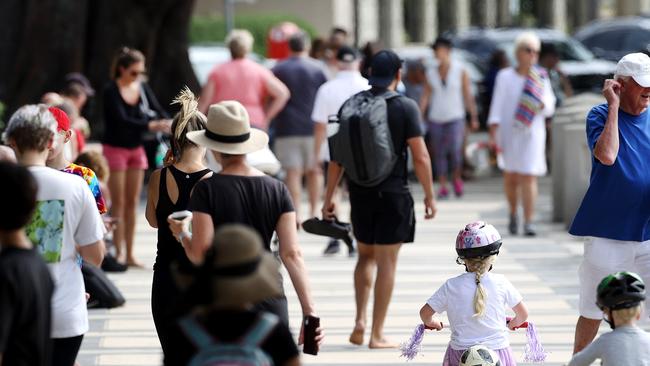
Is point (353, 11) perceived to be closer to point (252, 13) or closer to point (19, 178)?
point (252, 13)

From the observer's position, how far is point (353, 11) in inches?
2174

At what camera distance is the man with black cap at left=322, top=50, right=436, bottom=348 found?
368 inches

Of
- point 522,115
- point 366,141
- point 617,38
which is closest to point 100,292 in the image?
point 366,141

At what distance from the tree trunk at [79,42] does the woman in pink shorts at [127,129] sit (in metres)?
6.10

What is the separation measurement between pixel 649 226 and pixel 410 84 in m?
12.3

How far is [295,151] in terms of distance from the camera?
598 inches

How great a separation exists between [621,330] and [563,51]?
20.4 metres

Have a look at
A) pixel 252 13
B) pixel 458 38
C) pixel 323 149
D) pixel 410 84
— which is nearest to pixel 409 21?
pixel 252 13

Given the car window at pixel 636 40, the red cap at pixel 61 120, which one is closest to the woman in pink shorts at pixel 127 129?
the red cap at pixel 61 120

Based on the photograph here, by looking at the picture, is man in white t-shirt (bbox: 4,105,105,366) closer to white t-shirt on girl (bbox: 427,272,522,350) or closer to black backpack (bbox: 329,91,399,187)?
white t-shirt on girl (bbox: 427,272,522,350)

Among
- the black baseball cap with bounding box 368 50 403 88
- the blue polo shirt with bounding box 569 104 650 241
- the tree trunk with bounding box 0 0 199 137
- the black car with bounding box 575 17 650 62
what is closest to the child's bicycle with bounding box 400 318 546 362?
the blue polo shirt with bounding box 569 104 650 241

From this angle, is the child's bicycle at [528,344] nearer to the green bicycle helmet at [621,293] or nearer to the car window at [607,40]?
the green bicycle helmet at [621,293]

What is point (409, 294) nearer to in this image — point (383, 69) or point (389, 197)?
point (389, 197)

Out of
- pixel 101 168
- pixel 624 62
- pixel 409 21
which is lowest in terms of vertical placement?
pixel 409 21
